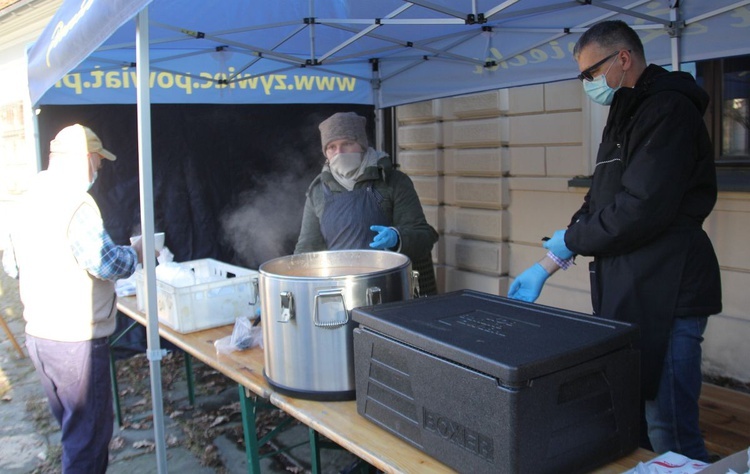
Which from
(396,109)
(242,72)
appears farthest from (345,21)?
(396,109)

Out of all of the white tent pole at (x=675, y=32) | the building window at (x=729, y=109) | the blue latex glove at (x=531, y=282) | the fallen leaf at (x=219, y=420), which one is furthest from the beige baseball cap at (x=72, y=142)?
the building window at (x=729, y=109)

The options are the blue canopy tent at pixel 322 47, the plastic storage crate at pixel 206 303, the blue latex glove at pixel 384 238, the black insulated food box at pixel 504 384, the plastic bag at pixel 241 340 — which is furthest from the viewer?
the plastic storage crate at pixel 206 303

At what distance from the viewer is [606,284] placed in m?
1.96

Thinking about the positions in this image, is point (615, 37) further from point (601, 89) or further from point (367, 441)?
point (367, 441)

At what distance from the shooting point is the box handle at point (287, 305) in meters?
1.83

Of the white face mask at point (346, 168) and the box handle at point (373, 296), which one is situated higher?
the white face mask at point (346, 168)

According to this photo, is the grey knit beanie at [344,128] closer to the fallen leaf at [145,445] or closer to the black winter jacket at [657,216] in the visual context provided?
the black winter jacket at [657,216]

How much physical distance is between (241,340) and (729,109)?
3623 millimetres

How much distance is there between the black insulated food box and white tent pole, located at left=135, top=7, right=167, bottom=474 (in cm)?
93

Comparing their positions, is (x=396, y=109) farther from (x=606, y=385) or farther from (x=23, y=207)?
(x=606, y=385)

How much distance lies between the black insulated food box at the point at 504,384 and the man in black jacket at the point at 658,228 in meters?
0.37

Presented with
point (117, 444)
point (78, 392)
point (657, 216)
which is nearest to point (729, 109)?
point (657, 216)

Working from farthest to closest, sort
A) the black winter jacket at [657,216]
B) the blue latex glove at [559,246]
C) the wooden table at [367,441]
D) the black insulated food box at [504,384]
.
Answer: the blue latex glove at [559,246] < the black winter jacket at [657,216] < the wooden table at [367,441] < the black insulated food box at [504,384]

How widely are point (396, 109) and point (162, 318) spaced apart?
3928 mm
